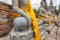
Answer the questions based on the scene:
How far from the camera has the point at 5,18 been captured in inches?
118

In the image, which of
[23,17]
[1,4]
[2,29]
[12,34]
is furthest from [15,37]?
[1,4]

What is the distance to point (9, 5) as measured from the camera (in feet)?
10.0

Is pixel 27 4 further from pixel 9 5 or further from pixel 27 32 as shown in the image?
pixel 27 32

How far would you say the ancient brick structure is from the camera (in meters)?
2.91

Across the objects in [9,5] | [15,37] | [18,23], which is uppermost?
[9,5]

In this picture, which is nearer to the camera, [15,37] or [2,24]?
[15,37]

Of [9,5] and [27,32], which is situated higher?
[9,5]

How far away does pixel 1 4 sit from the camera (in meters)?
2.88

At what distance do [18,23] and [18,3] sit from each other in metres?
0.57

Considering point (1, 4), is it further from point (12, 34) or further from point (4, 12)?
point (12, 34)

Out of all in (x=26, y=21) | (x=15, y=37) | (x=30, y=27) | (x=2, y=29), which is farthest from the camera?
(x=2, y=29)

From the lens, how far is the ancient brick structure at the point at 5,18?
2.91 metres

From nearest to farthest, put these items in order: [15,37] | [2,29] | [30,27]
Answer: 1. [15,37]
2. [30,27]
3. [2,29]

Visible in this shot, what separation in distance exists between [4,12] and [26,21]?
23.4 inches
